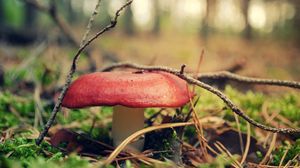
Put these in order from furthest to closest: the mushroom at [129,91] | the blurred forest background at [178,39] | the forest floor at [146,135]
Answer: the blurred forest background at [178,39] < the forest floor at [146,135] < the mushroom at [129,91]

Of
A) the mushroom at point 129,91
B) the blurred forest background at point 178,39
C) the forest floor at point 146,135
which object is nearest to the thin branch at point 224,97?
the mushroom at point 129,91

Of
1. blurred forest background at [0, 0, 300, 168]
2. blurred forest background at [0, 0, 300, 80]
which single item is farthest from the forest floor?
blurred forest background at [0, 0, 300, 80]

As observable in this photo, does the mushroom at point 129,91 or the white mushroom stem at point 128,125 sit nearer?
the mushroom at point 129,91

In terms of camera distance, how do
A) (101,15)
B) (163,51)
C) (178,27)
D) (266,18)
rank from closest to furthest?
(163,51), (266,18), (101,15), (178,27)

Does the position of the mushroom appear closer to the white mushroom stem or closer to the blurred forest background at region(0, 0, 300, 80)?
the white mushroom stem

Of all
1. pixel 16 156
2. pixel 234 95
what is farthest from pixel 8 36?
pixel 16 156

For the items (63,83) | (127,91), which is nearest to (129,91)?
(127,91)

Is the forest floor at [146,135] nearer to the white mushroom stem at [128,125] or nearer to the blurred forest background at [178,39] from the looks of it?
the white mushroom stem at [128,125]

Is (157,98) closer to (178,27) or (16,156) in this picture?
(16,156)
